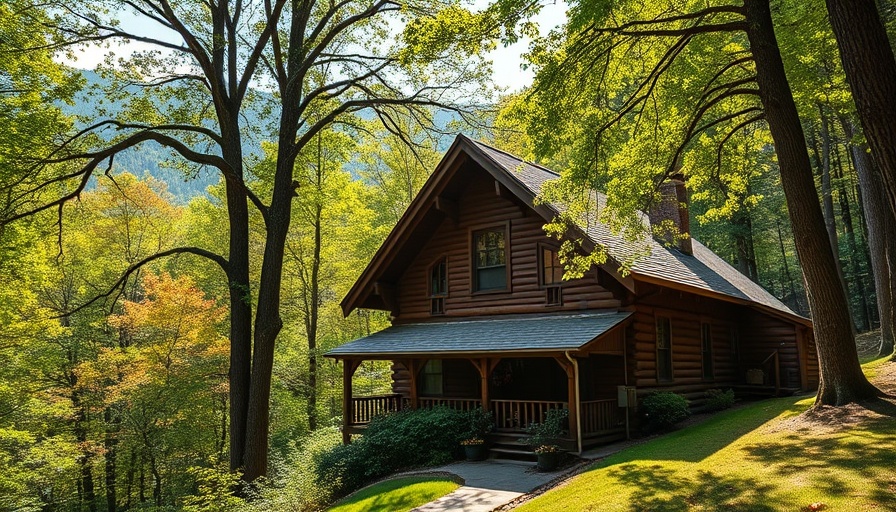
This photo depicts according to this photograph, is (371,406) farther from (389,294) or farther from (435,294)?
(435,294)

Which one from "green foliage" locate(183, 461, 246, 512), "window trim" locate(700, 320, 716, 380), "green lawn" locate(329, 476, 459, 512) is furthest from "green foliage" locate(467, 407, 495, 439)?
"window trim" locate(700, 320, 716, 380)

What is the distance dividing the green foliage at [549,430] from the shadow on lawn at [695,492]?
137 inches

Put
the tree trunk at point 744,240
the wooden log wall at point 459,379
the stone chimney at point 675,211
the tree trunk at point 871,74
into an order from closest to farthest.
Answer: the tree trunk at point 871,74
the wooden log wall at point 459,379
the stone chimney at point 675,211
the tree trunk at point 744,240

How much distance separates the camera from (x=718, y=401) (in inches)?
690

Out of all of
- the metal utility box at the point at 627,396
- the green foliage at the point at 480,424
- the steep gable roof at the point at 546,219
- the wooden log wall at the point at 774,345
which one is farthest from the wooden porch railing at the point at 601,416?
the wooden log wall at the point at 774,345

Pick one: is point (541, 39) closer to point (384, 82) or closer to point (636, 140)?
point (636, 140)

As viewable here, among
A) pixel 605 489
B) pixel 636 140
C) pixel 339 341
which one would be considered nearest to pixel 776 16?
pixel 636 140

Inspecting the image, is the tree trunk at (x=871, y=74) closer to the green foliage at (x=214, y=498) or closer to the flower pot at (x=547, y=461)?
the flower pot at (x=547, y=461)

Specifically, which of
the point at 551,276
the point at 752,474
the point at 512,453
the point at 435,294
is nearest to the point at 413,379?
the point at 435,294

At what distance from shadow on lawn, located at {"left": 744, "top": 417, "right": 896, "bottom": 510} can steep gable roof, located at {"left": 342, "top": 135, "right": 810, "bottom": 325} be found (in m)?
5.27

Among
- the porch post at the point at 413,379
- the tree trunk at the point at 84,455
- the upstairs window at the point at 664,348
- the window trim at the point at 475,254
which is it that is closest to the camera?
the upstairs window at the point at 664,348

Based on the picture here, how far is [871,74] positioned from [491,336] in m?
9.99

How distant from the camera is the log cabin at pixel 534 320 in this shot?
14594mm

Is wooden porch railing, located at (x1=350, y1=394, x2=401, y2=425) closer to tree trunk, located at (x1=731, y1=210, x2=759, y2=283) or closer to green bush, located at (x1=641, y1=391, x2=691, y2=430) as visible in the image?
green bush, located at (x1=641, y1=391, x2=691, y2=430)
